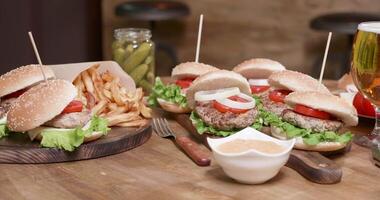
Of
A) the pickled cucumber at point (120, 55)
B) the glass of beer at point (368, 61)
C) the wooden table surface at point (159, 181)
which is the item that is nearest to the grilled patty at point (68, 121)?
the wooden table surface at point (159, 181)

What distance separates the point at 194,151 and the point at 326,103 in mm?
453

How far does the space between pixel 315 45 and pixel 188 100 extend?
10.5 feet

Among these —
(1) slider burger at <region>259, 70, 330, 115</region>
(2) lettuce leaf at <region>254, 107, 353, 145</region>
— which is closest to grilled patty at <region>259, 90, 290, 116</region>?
(1) slider burger at <region>259, 70, 330, 115</region>

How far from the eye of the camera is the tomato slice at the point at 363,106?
2.39 meters

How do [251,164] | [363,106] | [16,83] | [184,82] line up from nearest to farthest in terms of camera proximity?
[251,164]
[16,83]
[363,106]
[184,82]

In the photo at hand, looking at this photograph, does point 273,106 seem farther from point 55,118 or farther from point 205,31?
point 205,31

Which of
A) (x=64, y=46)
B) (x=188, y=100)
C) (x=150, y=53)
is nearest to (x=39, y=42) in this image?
(x=64, y=46)

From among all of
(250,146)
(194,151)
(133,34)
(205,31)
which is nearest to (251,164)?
(250,146)

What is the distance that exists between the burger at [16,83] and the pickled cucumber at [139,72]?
0.60 metres

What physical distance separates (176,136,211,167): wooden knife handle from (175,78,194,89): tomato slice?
426mm

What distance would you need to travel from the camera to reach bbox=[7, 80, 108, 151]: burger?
206 cm

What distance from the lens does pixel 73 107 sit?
2.14 m

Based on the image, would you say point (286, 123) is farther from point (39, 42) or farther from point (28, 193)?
point (39, 42)

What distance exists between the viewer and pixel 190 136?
2.35m
